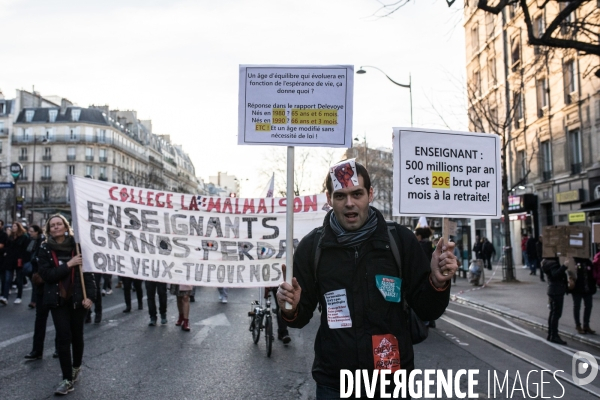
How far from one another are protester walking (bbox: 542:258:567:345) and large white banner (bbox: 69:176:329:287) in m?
4.09

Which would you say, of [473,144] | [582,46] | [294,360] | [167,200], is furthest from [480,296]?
[473,144]

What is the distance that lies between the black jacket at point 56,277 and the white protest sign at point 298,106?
3.50 m

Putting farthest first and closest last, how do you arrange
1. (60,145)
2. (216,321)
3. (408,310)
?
1. (60,145)
2. (216,321)
3. (408,310)

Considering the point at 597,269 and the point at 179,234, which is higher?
the point at 179,234

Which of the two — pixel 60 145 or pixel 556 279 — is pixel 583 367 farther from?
pixel 60 145

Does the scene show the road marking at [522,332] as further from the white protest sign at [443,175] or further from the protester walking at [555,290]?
the white protest sign at [443,175]

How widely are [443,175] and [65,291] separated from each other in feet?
14.6

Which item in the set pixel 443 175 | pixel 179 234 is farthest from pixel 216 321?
pixel 443 175

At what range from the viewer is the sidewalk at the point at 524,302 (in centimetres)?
1084

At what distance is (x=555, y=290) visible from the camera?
357 inches

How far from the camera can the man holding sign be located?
107 inches

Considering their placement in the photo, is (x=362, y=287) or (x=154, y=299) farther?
(x=154, y=299)

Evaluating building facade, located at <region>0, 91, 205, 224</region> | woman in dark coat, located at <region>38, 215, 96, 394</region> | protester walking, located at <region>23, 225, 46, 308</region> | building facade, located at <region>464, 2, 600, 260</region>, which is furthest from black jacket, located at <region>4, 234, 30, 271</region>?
building facade, located at <region>0, 91, 205, 224</region>

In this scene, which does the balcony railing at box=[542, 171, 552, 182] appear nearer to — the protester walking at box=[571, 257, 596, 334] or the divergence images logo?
the protester walking at box=[571, 257, 596, 334]
